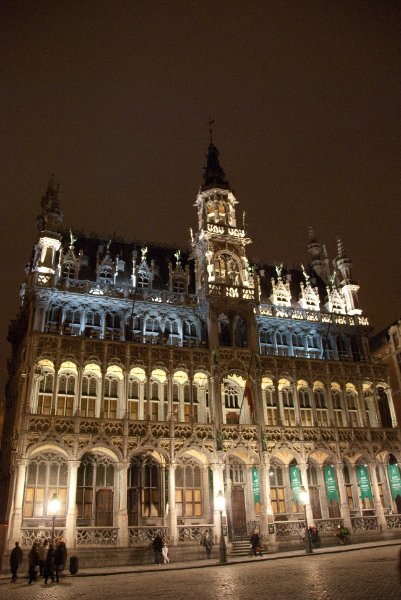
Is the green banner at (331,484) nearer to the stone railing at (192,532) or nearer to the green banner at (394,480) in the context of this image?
the green banner at (394,480)

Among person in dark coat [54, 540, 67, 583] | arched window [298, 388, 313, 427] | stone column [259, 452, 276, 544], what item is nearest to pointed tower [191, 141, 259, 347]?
arched window [298, 388, 313, 427]

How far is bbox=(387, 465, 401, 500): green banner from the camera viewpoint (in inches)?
1599

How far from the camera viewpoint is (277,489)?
3759 cm

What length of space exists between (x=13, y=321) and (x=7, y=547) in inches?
828

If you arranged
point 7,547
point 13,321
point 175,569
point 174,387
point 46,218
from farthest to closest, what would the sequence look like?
point 13,321 → point 46,218 → point 174,387 → point 7,547 → point 175,569

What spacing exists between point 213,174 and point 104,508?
31.9 metres

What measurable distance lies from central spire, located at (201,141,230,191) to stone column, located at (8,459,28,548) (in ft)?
97.3

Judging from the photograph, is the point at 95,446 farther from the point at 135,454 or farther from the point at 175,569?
the point at 175,569

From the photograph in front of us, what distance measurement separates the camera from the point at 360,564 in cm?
2152

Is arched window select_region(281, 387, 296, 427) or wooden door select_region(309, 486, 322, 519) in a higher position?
arched window select_region(281, 387, 296, 427)

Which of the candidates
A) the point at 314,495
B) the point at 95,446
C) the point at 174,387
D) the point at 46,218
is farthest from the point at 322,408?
the point at 46,218

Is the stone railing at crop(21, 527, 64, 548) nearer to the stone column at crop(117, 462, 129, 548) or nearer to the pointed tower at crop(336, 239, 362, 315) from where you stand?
the stone column at crop(117, 462, 129, 548)

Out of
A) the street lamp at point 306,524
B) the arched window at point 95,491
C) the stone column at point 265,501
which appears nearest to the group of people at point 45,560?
the arched window at point 95,491

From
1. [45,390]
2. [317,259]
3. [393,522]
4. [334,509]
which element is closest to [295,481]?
[334,509]
